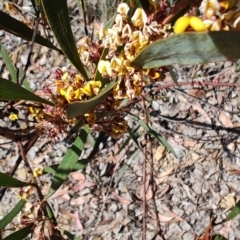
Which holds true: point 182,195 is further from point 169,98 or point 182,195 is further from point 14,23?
point 14,23

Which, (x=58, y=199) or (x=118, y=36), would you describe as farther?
(x=58, y=199)

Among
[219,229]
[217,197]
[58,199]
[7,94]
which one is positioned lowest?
[219,229]

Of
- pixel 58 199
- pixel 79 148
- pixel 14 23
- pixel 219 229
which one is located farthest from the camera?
pixel 58 199

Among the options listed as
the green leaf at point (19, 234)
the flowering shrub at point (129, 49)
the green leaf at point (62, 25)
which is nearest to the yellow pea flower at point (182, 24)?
the flowering shrub at point (129, 49)

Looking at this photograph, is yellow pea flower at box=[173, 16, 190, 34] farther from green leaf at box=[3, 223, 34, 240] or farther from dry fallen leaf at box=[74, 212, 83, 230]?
dry fallen leaf at box=[74, 212, 83, 230]

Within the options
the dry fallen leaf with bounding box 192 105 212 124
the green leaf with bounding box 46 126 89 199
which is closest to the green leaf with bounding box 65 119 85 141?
the green leaf with bounding box 46 126 89 199

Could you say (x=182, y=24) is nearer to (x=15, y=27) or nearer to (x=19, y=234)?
(x=15, y=27)

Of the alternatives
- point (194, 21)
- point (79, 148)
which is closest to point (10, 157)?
point (79, 148)
